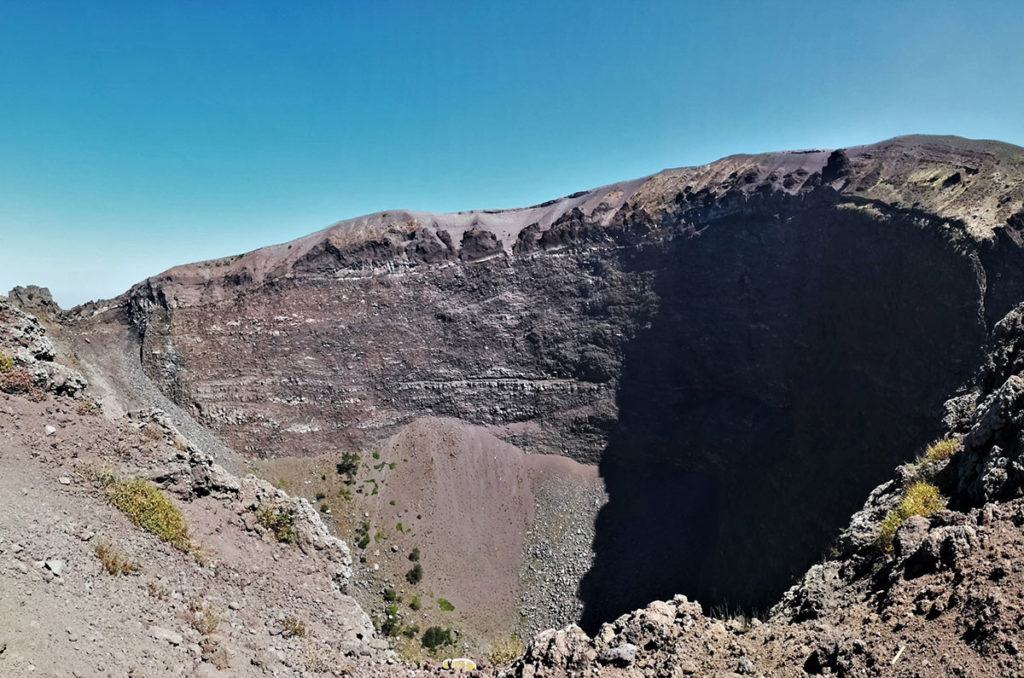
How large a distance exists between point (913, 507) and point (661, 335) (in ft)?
95.4

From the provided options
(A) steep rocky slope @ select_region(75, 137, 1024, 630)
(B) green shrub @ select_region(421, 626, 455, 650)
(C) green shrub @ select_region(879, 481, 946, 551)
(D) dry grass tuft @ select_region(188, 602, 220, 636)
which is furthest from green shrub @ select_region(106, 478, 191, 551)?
(A) steep rocky slope @ select_region(75, 137, 1024, 630)

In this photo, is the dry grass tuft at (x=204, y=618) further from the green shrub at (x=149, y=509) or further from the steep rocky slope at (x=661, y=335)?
the steep rocky slope at (x=661, y=335)

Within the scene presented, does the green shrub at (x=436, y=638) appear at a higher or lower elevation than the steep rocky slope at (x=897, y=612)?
lower

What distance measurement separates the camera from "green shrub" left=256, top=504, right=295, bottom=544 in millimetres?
15125

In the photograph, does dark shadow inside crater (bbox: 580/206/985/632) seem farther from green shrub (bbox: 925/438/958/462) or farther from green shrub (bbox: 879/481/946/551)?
green shrub (bbox: 879/481/946/551)

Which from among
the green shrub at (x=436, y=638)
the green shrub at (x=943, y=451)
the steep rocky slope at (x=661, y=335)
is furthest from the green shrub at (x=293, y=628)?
the steep rocky slope at (x=661, y=335)

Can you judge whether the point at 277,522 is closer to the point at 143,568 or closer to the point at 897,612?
the point at 143,568

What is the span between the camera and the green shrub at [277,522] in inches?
595

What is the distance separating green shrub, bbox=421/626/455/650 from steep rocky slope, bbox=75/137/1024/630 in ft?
22.2

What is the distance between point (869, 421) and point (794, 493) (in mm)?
4741

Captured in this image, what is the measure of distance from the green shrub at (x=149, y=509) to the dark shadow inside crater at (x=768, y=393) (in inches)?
778

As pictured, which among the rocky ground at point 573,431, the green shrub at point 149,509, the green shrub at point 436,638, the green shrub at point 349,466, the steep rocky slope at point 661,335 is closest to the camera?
the rocky ground at point 573,431

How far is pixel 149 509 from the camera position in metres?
12.4

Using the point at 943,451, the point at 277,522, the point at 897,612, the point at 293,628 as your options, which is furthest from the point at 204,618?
the point at 943,451
